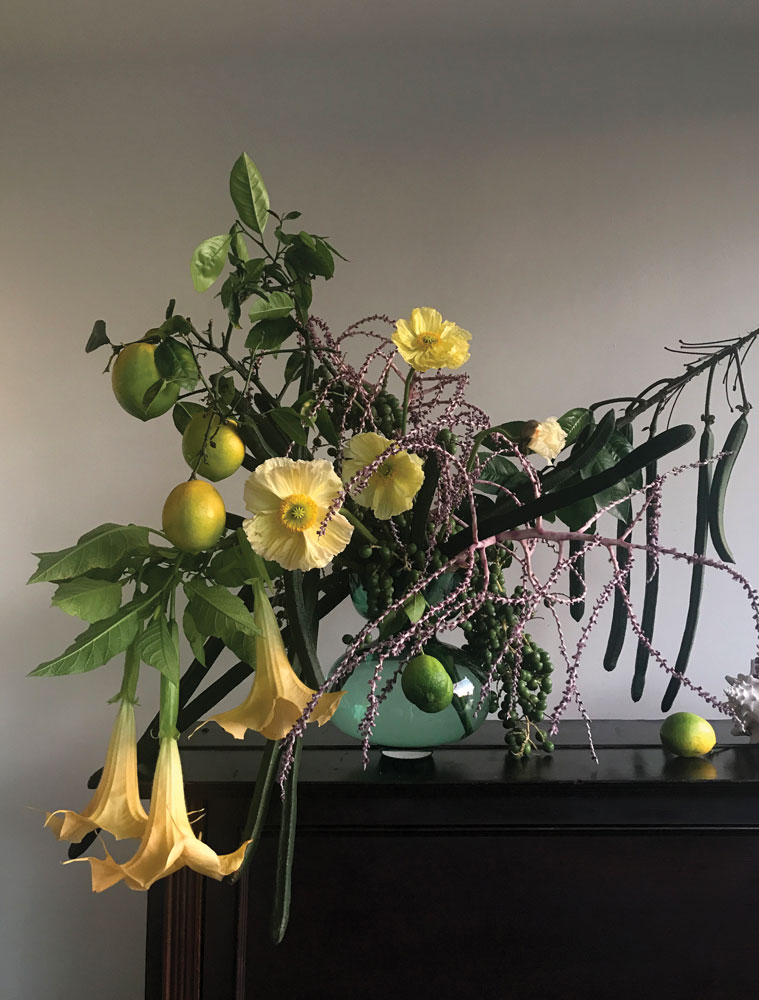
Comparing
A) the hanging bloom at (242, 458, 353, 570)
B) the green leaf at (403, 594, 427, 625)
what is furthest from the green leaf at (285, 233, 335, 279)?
the green leaf at (403, 594, 427, 625)

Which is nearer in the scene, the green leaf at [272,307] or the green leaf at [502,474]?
the green leaf at [272,307]

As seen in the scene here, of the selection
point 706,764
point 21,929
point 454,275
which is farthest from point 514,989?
point 454,275

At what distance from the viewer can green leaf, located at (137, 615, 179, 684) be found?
64 centimetres

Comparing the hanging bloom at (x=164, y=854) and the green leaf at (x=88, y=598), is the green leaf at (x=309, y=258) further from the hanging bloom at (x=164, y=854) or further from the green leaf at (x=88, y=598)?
the hanging bloom at (x=164, y=854)

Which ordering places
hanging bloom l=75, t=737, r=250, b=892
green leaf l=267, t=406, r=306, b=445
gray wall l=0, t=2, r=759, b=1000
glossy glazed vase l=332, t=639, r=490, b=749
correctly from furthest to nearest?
gray wall l=0, t=2, r=759, b=1000 → glossy glazed vase l=332, t=639, r=490, b=749 → green leaf l=267, t=406, r=306, b=445 → hanging bloom l=75, t=737, r=250, b=892

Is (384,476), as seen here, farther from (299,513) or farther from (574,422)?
(574,422)

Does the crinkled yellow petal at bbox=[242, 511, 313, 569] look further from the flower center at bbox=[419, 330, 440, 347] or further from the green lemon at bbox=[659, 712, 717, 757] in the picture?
the green lemon at bbox=[659, 712, 717, 757]

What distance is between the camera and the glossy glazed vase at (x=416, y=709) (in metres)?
0.82

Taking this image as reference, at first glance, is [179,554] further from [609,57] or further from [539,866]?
[609,57]

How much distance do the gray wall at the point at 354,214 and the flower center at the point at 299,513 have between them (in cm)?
65

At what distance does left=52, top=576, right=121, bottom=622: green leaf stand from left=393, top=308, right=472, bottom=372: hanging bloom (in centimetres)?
35

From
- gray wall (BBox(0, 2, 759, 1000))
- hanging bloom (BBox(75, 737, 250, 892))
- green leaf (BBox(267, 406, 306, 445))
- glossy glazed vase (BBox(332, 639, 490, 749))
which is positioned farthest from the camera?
gray wall (BBox(0, 2, 759, 1000))

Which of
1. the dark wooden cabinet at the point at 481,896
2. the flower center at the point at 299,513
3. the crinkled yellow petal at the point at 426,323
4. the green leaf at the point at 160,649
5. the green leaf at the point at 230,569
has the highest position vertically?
the crinkled yellow petal at the point at 426,323

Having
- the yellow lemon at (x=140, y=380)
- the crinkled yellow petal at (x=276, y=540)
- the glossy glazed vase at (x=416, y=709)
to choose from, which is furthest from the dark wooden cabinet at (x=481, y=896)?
the yellow lemon at (x=140, y=380)
